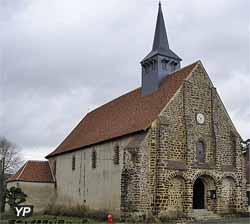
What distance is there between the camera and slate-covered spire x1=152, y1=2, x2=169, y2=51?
3225cm

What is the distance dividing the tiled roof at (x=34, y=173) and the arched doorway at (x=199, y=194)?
17578 millimetres

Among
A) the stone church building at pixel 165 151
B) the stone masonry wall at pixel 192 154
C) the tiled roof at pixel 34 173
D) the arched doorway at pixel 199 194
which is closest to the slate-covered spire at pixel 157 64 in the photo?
the stone church building at pixel 165 151

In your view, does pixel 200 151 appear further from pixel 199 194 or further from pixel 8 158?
pixel 8 158

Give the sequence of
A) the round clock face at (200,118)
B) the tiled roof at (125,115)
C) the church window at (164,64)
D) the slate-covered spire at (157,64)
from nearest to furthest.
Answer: the tiled roof at (125,115), the round clock face at (200,118), the slate-covered spire at (157,64), the church window at (164,64)

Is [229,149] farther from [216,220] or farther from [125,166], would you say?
[125,166]

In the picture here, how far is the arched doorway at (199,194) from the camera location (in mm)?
28031

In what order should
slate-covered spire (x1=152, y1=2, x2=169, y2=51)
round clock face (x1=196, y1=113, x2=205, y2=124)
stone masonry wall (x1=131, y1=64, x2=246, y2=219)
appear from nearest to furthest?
1. stone masonry wall (x1=131, y1=64, x2=246, y2=219)
2. round clock face (x1=196, y1=113, x2=205, y2=124)
3. slate-covered spire (x1=152, y1=2, x2=169, y2=51)

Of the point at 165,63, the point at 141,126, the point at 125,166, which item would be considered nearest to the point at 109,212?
the point at 125,166

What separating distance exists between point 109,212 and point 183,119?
812 cm

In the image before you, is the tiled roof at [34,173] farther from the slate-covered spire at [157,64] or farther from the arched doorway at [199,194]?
the arched doorway at [199,194]

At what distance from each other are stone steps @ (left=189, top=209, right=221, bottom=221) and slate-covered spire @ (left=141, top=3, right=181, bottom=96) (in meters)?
9.43

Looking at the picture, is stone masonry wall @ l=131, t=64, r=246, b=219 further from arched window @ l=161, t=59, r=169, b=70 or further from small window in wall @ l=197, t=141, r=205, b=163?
arched window @ l=161, t=59, r=169, b=70

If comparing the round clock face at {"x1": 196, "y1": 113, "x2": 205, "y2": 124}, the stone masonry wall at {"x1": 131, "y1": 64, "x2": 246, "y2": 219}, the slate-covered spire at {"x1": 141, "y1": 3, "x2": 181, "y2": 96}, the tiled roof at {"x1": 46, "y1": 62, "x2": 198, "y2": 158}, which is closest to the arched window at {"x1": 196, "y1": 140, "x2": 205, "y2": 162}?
the stone masonry wall at {"x1": 131, "y1": 64, "x2": 246, "y2": 219}

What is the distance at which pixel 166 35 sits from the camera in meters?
33.5
